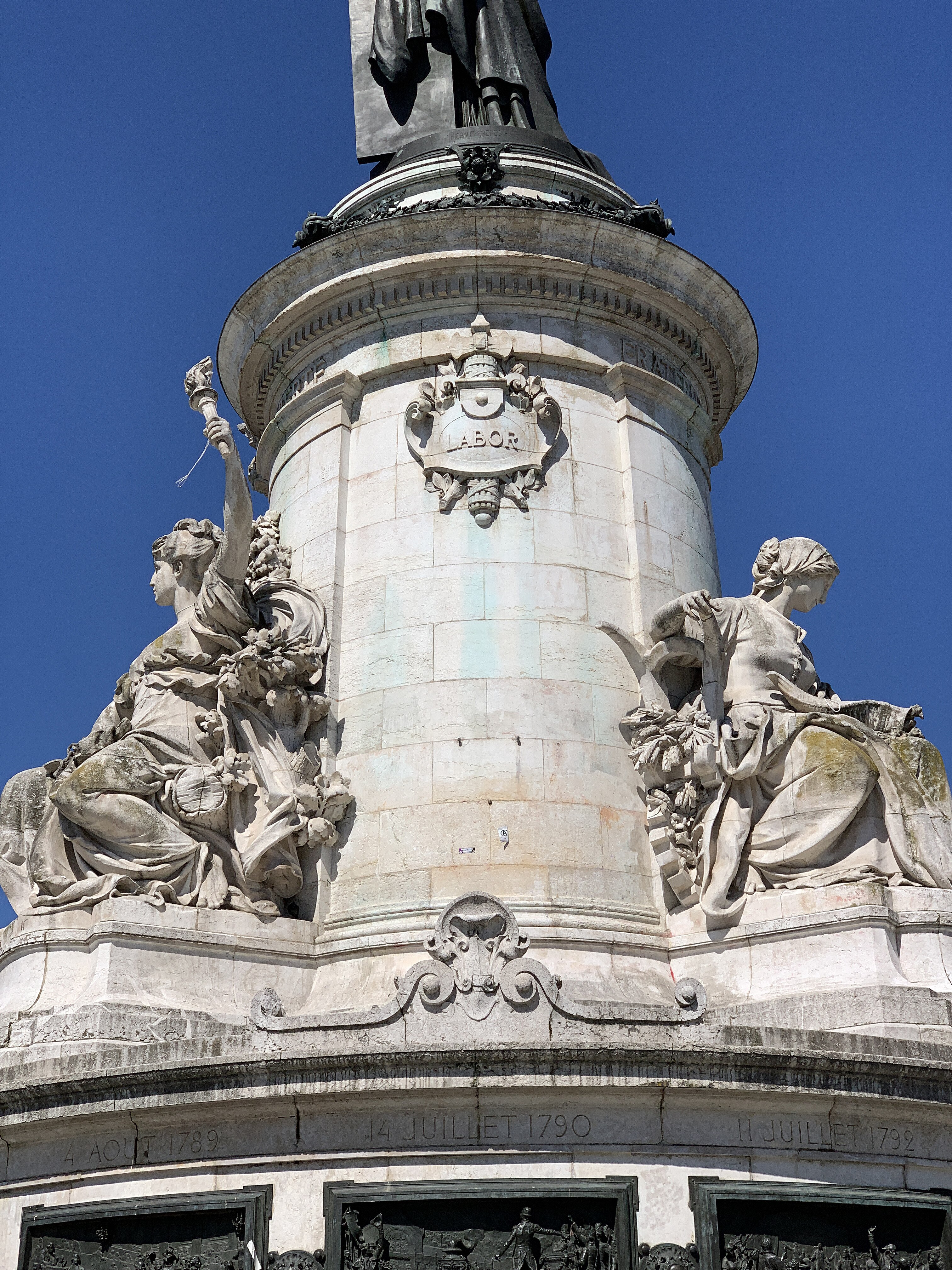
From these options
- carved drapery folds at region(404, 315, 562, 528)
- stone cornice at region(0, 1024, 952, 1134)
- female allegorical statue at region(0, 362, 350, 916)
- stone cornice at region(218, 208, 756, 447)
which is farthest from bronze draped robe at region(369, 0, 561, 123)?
stone cornice at region(0, 1024, 952, 1134)

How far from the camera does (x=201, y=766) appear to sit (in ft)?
49.8

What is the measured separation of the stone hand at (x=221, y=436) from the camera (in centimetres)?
1563

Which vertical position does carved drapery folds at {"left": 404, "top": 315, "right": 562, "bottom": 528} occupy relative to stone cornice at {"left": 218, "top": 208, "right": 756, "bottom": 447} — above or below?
below

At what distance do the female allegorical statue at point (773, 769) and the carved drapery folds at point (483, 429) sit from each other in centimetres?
213

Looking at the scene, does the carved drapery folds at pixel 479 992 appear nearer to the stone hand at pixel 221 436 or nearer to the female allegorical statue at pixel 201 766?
the female allegorical statue at pixel 201 766

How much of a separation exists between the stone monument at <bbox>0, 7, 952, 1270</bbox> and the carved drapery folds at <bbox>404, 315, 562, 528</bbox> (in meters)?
0.04

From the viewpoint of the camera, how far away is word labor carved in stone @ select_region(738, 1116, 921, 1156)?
12.2 metres

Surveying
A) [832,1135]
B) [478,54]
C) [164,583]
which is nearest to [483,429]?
[164,583]

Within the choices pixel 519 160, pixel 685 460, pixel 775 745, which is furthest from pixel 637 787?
pixel 519 160

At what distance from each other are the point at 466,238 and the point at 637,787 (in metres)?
6.34

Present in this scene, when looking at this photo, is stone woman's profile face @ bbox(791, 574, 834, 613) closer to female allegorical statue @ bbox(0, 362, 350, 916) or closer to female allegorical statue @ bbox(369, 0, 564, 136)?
female allegorical statue @ bbox(0, 362, 350, 916)

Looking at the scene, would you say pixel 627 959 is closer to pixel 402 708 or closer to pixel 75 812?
pixel 402 708

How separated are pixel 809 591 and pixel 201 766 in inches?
246

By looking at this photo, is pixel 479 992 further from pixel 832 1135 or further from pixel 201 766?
pixel 201 766
